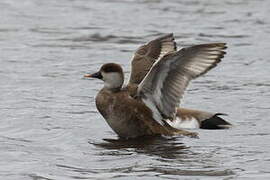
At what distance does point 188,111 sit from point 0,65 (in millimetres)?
3975

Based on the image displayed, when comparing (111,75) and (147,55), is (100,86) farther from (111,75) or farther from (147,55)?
(111,75)

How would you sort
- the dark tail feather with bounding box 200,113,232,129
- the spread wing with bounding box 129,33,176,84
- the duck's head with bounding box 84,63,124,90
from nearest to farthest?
the duck's head with bounding box 84,63,124,90, the dark tail feather with bounding box 200,113,232,129, the spread wing with bounding box 129,33,176,84

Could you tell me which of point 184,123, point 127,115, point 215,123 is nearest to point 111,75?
point 127,115

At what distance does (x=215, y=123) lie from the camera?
975 cm

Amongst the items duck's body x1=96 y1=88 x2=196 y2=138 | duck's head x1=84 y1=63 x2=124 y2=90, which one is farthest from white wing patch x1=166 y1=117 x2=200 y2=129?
duck's head x1=84 y1=63 x2=124 y2=90

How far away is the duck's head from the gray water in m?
0.52

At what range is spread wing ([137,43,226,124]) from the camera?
8.98 metres

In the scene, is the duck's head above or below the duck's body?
above

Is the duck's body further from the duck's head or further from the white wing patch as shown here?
the white wing patch

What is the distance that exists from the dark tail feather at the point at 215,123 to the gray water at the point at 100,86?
91 mm

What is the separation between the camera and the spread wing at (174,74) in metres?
8.98

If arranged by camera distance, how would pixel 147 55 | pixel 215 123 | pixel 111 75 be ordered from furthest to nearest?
pixel 147 55 < pixel 215 123 < pixel 111 75

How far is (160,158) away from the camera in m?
8.42

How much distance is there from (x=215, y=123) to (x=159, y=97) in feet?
2.47
